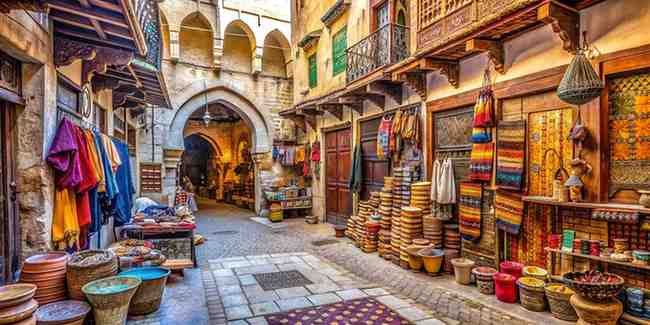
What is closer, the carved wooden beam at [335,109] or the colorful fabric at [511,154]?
the colorful fabric at [511,154]

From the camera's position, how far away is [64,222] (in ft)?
13.4

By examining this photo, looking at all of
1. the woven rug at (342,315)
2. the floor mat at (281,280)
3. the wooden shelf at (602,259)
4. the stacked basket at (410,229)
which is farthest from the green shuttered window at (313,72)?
the wooden shelf at (602,259)

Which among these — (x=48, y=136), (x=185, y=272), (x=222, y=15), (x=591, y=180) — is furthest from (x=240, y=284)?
(x=222, y=15)

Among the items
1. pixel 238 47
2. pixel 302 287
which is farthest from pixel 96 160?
pixel 238 47

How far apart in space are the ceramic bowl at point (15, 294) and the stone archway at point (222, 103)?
31.3 ft

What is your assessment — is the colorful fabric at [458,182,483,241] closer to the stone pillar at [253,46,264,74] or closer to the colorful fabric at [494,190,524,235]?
the colorful fabric at [494,190,524,235]

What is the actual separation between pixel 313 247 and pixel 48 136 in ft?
17.3

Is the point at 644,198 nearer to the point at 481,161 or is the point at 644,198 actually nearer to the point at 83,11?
the point at 481,161

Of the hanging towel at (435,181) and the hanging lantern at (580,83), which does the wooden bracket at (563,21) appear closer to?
the hanging lantern at (580,83)

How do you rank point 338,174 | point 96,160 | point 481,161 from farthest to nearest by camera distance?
point 338,174 < point 481,161 < point 96,160

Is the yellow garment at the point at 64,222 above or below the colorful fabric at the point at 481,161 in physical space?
below

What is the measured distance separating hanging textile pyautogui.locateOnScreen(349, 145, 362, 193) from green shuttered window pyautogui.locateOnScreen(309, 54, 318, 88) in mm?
3529

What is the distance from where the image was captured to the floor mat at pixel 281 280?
17.5 ft

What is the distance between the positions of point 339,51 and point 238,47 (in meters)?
5.13
